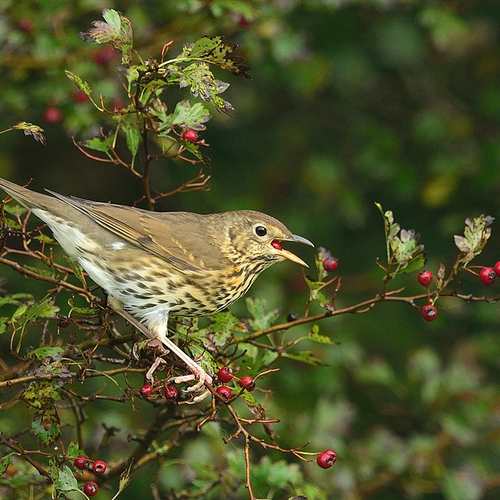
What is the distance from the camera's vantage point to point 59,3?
388 centimetres

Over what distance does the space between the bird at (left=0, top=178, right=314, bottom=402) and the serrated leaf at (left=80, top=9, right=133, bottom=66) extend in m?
0.63

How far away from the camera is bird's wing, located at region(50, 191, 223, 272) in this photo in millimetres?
3145

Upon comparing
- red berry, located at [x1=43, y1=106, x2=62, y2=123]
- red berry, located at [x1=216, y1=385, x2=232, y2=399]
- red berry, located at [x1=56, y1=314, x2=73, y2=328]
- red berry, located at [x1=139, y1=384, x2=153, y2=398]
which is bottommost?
red berry, located at [x1=43, y1=106, x2=62, y2=123]

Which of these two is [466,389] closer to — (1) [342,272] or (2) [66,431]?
(1) [342,272]

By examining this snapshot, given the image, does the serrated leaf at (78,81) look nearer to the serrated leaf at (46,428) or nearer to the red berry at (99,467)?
the serrated leaf at (46,428)

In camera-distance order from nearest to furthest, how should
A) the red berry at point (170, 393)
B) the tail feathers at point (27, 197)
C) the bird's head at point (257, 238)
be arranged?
the red berry at point (170, 393) → the tail feathers at point (27, 197) → the bird's head at point (257, 238)

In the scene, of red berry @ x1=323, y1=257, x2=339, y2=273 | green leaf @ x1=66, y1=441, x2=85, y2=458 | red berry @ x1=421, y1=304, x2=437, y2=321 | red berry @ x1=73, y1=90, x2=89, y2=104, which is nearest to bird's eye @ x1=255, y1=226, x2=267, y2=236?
red berry @ x1=323, y1=257, x2=339, y2=273

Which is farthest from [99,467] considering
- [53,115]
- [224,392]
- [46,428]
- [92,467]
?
[53,115]

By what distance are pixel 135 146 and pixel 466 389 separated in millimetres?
2555

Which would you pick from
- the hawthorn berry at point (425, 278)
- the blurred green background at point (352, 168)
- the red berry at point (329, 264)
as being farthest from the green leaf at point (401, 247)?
the blurred green background at point (352, 168)

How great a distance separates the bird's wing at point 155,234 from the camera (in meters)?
3.14

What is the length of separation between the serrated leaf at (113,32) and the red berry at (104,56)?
62.6 inches

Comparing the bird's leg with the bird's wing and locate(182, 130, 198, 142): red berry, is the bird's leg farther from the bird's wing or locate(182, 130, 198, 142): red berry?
locate(182, 130, 198, 142): red berry

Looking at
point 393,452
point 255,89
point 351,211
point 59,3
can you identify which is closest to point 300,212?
point 351,211
